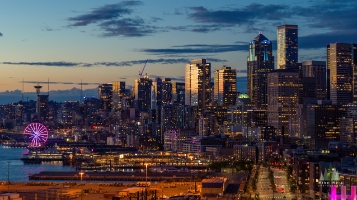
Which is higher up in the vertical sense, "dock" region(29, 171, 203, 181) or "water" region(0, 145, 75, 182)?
"dock" region(29, 171, 203, 181)

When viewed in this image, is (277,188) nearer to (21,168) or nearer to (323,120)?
(21,168)

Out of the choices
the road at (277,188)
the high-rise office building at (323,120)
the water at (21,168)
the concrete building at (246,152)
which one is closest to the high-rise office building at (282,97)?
the high-rise office building at (323,120)

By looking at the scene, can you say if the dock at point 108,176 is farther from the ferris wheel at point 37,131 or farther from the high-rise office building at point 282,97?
the high-rise office building at point 282,97

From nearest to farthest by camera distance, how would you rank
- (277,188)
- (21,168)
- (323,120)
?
(277,188) < (21,168) < (323,120)

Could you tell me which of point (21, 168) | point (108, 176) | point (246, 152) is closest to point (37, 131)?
point (21, 168)

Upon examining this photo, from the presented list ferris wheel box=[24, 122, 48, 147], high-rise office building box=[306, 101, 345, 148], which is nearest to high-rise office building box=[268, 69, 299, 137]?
high-rise office building box=[306, 101, 345, 148]

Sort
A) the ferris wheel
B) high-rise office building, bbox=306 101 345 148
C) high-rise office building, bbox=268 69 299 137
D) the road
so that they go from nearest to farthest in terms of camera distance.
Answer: the road
the ferris wheel
high-rise office building, bbox=306 101 345 148
high-rise office building, bbox=268 69 299 137

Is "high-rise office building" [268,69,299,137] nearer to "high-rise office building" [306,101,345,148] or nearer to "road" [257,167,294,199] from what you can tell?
"high-rise office building" [306,101,345,148]

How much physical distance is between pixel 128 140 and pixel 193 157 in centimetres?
2505

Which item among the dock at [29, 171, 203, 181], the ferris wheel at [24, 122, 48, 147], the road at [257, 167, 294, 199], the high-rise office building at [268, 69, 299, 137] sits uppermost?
the high-rise office building at [268, 69, 299, 137]

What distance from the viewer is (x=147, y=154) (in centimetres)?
8000

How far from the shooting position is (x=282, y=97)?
108 metres

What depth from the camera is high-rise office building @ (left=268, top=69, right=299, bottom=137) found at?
107312 mm

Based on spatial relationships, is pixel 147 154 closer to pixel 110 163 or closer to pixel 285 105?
pixel 110 163
